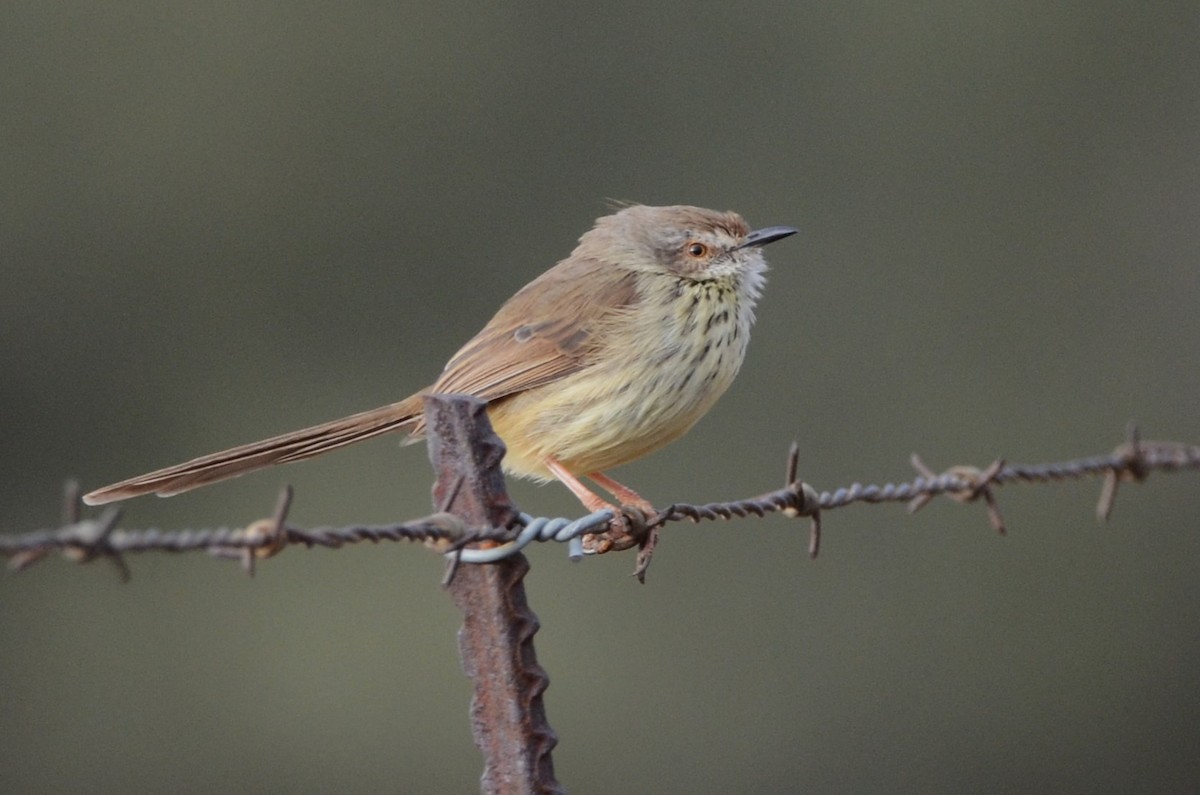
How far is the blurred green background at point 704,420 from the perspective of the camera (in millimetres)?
12203

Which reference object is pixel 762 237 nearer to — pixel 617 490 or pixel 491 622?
pixel 617 490

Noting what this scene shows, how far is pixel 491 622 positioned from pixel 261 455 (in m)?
1.98

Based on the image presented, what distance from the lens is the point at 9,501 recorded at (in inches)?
518

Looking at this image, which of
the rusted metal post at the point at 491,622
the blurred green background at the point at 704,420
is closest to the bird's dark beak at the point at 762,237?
the rusted metal post at the point at 491,622

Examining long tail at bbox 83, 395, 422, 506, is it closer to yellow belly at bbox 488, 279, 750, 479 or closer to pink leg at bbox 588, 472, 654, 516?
yellow belly at bbox 488, 279, 750, 479

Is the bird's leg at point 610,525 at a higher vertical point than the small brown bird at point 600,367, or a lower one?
lower

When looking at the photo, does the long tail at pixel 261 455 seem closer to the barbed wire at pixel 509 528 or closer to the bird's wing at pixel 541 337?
the bird's wing at pixel 541 337

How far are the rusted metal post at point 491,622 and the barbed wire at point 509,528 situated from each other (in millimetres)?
44

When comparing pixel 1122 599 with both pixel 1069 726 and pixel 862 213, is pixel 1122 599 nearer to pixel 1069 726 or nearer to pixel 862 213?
pixel 1069 726

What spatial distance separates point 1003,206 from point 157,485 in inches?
427

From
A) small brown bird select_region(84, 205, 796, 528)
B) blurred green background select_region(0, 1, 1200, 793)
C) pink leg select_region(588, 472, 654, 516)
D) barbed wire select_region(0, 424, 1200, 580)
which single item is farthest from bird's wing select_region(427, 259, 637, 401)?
blurred green background select_region(0, 1, 1200, 793)

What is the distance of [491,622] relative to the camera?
123 inches

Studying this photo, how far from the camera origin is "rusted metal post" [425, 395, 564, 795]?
308cm

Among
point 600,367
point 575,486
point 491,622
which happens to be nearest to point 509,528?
point 491,622
